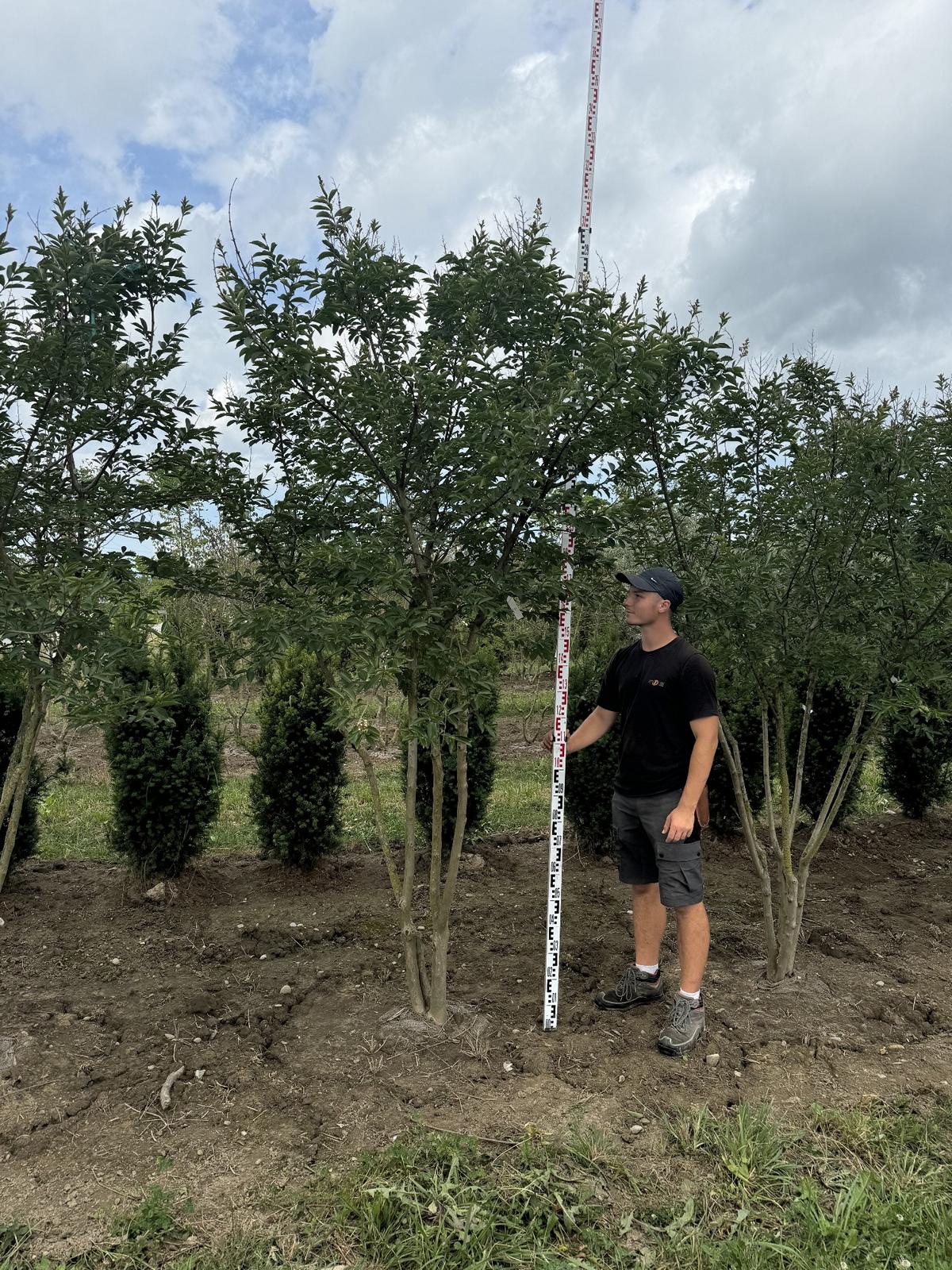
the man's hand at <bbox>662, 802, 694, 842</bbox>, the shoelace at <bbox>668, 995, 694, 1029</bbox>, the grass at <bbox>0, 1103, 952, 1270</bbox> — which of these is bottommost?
the grass at <bbox>0, 1103, 952, 1270</bbox>

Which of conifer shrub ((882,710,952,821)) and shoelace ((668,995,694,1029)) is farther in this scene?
conifer shrub ((882,710,952,821))

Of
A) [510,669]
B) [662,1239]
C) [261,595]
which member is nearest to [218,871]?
[261,595]

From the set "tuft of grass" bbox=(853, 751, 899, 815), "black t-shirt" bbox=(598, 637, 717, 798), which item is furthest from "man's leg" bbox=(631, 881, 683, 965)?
"tuft of grass" bbox=(853, 751, 899, 815)

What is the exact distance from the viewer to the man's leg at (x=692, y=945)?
12.3ft

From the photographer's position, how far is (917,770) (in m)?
7.82

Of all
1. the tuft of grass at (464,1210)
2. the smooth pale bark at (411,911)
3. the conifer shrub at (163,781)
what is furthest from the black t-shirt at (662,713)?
the conifer shrub at (163,781)

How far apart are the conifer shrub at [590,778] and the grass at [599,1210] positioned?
329 centimetres

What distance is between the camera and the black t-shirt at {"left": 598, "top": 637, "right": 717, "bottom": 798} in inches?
144

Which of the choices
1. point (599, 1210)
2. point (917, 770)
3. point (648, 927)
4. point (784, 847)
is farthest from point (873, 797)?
point (599, 1210)

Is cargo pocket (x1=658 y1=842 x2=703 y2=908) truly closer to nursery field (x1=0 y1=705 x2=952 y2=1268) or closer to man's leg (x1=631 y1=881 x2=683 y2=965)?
man's leg (x1=631 y1=881 x2=683 y2=965)

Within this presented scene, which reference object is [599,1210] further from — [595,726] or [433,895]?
[595,726]

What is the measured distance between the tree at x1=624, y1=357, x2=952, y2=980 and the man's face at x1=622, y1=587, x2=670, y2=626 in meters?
0.34

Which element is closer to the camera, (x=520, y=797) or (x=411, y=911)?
A: (x=411, y=911)

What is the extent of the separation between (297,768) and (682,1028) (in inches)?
131
